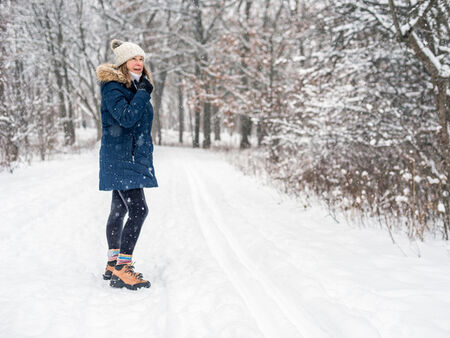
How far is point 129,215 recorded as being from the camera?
281cm

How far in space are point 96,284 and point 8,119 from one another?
8.70m

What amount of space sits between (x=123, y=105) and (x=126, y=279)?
4.91ft

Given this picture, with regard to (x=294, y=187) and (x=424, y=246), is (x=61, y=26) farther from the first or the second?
(x=424, y=246)

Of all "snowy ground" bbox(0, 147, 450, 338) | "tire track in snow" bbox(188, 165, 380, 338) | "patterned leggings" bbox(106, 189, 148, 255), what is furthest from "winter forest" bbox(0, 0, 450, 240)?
"patterned leggings" bbox(106, 189, 148, 255)

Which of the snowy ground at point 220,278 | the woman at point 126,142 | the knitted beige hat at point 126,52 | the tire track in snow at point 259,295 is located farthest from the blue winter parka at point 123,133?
the tire track in snow at point 259,295

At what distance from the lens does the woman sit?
8.51ft

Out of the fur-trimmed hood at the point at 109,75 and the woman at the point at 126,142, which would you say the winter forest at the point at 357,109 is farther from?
the fur-trimmed hood at the point at 109,75

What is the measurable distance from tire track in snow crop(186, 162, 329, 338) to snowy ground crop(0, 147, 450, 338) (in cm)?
1

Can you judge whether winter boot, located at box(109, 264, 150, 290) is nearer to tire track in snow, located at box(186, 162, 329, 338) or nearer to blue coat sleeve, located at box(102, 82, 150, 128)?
tire track in snow, located at box(186, 162, 329, 338)

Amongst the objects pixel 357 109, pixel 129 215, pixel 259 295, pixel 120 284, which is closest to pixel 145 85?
pixel 129 215

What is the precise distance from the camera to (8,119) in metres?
9.29

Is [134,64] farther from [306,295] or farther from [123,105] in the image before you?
[306,295]

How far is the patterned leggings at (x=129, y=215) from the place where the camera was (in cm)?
279

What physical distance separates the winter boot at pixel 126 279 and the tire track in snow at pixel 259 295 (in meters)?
0.84
